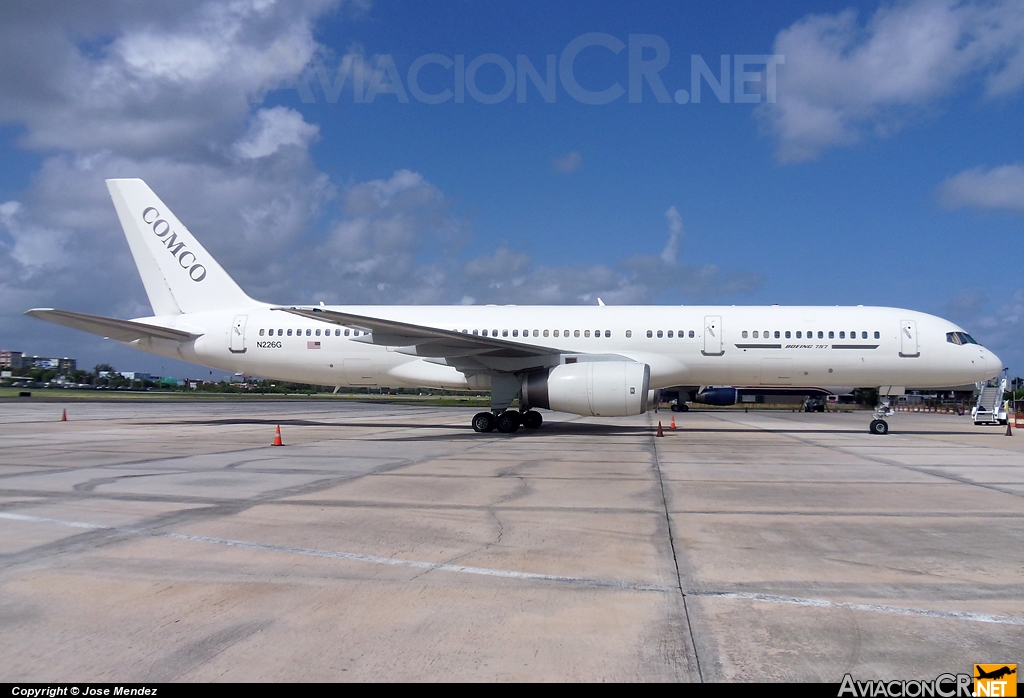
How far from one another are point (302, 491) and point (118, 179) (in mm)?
17682

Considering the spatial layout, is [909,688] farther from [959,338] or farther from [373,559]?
[959,338]

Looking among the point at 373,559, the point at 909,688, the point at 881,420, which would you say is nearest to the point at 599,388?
the point at 881,420

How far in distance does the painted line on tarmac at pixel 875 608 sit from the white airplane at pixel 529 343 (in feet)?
39.0

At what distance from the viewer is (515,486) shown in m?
9.26

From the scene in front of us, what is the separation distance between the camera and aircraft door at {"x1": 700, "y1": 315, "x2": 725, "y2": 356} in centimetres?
1909

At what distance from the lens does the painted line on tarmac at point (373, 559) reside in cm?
489

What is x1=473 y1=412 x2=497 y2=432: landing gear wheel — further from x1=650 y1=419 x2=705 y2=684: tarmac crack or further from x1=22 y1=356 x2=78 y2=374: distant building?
x1=22 y1=356 x2=78 y2=374: distant building

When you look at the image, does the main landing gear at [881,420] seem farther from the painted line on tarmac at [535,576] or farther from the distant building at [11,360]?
the distant building at [11,360]

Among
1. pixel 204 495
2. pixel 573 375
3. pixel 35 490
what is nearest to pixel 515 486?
pixel 204 495

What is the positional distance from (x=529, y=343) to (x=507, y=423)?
2749mm

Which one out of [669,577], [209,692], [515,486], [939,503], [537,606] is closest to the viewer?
[209,692]

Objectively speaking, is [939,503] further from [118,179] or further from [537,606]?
[118,179]

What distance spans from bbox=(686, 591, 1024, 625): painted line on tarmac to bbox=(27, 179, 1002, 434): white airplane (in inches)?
468

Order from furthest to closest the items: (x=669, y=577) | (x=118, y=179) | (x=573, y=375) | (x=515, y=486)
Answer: (x=118, y=179) → (x=573, y=375) → (x=515, y=486) → (x=669, y=577)
